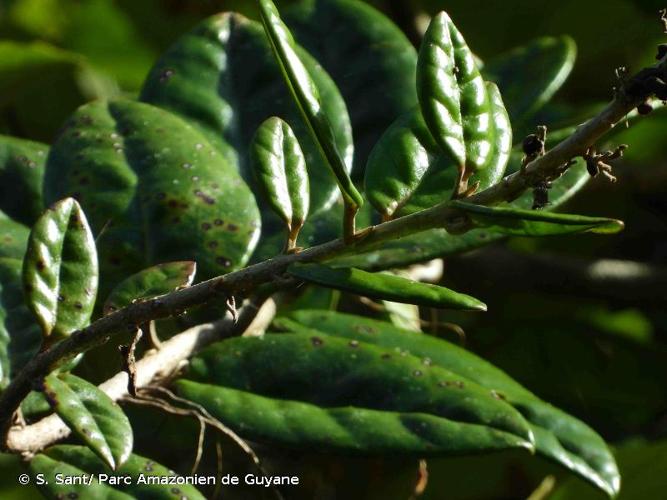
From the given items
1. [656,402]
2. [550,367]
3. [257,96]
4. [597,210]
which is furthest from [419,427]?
[597,210]

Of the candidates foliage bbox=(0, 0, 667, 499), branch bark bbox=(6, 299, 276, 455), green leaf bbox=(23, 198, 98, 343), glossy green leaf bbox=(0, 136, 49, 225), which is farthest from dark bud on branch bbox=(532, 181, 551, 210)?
glossy green leaf bbox=(0, 136, 49, 225)

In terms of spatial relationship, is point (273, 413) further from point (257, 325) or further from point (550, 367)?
point (550, 367)

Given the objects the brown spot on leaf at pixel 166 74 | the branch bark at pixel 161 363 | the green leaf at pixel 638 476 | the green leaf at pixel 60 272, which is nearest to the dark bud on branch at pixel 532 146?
the branch bark at pixel 161 363

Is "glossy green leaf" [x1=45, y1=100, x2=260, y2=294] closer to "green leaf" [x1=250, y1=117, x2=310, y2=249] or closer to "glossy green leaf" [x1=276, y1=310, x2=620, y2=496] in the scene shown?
"glossy green leaf" [x1=276, y1=310, x2=620, y2=496]

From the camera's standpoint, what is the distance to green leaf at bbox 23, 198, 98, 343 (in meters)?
0.84

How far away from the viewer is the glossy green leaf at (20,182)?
3.96 feet

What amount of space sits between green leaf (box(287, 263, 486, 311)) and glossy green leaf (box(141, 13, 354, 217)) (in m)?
0.49

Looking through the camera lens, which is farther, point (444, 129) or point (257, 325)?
point (257, 325)

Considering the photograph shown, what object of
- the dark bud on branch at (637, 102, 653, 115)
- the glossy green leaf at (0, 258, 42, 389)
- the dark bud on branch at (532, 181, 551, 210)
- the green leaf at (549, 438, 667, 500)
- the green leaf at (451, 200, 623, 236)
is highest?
the dark bud on branch at (637, 102, 653, 115)

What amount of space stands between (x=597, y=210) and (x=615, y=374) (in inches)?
11.5

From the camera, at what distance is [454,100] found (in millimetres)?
776

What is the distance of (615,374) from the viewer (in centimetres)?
167

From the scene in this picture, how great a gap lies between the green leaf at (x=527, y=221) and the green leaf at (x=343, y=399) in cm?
30

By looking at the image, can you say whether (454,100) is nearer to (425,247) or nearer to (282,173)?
(282,173)
